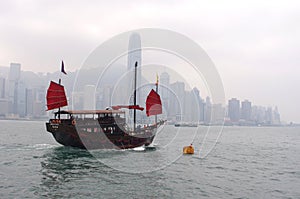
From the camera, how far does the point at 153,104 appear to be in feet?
120

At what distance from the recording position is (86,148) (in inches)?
1312

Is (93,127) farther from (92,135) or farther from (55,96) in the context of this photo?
(55,96)

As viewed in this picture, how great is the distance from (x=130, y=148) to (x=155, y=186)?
1782 centimetres

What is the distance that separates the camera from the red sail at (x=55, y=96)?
115ft

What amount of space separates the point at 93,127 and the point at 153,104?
840 centimetres

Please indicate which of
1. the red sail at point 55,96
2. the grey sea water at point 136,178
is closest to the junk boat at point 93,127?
the red sail at point 55,96

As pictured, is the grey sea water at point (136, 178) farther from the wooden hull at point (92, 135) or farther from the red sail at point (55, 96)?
the red sail at point (55, 96)

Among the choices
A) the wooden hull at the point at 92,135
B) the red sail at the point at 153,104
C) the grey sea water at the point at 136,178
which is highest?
the red sail at the point at 153,104

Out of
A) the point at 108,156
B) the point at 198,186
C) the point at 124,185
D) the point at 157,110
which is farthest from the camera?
the point at 157,110

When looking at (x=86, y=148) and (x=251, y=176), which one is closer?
(x=251, y=176)

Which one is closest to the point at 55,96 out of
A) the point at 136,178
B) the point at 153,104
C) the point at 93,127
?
the point at 93,127

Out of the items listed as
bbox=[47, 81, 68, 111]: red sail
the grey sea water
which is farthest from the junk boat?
the grey sea water

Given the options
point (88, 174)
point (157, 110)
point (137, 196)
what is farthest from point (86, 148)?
point (137, 196)

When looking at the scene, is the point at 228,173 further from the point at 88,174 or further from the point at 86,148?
the point at 86,148
